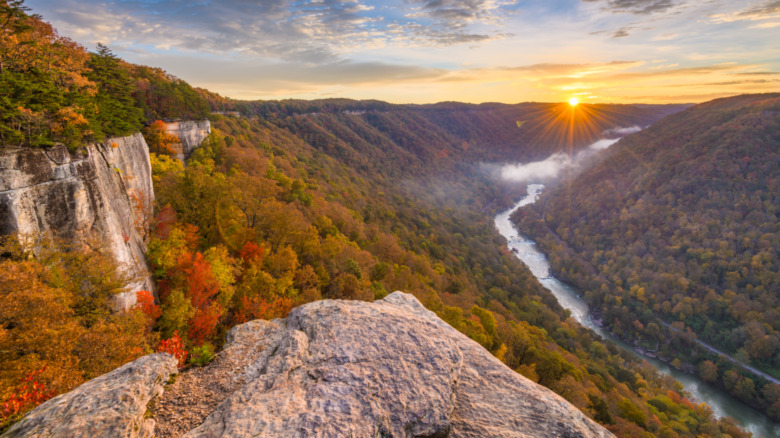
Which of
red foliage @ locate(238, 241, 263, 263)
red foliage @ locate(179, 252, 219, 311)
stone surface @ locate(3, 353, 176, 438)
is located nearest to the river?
red foliage @ locate(238, 241, 263, 263)

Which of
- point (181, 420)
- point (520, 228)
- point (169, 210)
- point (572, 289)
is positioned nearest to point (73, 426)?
point (181, 420)

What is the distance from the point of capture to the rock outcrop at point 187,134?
147 ft

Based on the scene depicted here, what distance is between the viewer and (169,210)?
28.1 meters

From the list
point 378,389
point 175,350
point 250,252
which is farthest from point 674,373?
point 175,350

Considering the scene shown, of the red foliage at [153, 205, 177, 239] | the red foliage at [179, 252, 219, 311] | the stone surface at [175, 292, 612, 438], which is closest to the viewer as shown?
the stone surface at [175, 292, 612, 438]

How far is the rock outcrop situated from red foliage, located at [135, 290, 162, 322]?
105 ft

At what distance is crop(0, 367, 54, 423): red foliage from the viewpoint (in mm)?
8992

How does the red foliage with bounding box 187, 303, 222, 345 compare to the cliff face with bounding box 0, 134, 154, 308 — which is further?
the red foliage with bounding box 187, 303, 222, 345

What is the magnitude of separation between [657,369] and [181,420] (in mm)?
101535

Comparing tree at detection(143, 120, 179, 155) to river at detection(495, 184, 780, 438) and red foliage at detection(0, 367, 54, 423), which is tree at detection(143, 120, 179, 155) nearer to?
red foliage at detection(0, 367, 54, 423)

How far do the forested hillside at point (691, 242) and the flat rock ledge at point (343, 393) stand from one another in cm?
9439

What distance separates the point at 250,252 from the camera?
98.7 ft

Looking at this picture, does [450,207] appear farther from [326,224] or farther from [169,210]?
[169,210]

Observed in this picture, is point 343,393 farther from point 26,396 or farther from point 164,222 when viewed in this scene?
point 164,222
